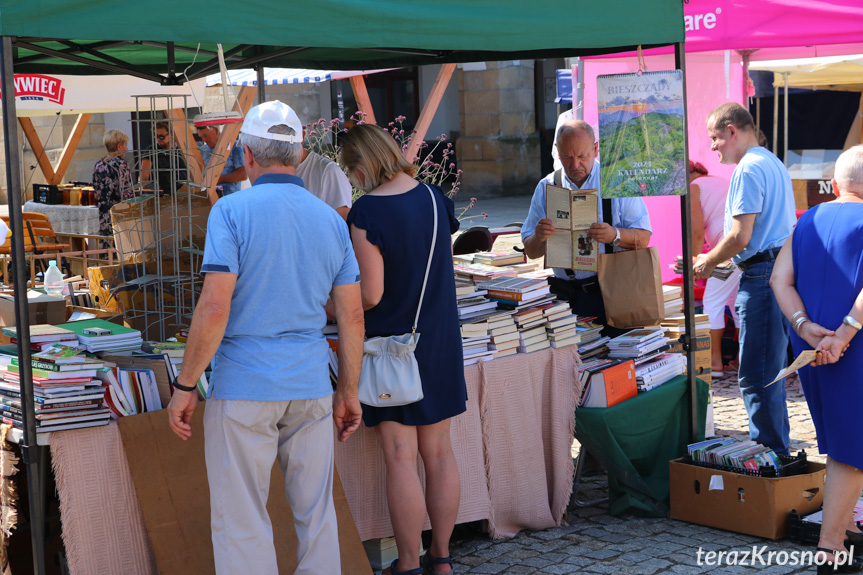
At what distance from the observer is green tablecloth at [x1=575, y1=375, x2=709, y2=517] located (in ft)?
14.4

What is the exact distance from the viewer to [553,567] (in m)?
3.84

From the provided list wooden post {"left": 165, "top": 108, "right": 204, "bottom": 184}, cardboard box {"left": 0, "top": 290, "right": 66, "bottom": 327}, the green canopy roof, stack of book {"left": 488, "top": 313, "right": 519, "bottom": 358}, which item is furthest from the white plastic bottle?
stack of book {"left": 488, "top": 313, "right": 519, "bottom": 358}

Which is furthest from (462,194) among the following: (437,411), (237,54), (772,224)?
(437,411)

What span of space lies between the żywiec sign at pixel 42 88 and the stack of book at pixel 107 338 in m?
4.31

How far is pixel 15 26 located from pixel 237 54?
131 inches

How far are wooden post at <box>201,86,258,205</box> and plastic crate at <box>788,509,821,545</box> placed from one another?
2937 millimetres

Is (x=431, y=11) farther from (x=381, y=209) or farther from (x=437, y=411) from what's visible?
(x=437, y=411)

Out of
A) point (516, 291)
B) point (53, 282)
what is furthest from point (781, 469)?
point (53, 282)

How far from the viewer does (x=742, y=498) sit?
409cm

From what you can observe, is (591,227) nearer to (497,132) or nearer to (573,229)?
(573,229)

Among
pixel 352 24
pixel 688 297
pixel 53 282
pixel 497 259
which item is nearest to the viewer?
pixel 352 24

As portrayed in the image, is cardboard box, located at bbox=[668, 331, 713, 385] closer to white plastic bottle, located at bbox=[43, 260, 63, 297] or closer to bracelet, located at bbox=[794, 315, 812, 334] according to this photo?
bracelet, located at bbox=[794, 315, 812, 334]

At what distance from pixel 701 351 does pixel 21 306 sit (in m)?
3.39

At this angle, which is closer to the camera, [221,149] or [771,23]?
[771,23]
